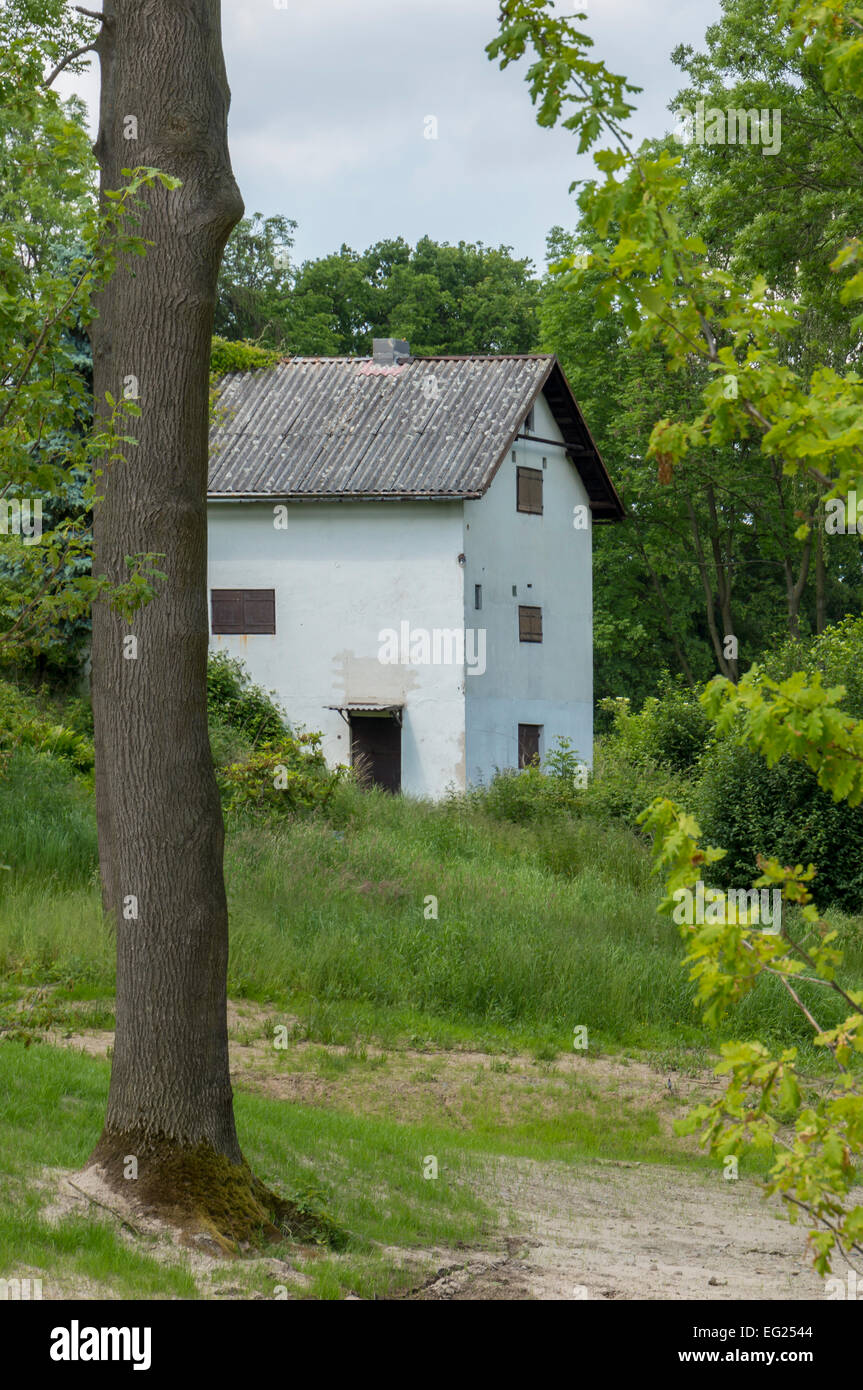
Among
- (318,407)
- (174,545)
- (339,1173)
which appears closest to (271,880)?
(339,1173)

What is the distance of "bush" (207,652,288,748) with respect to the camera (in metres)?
28.5

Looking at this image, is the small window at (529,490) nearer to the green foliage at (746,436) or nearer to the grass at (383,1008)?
the grass at (383,1008)

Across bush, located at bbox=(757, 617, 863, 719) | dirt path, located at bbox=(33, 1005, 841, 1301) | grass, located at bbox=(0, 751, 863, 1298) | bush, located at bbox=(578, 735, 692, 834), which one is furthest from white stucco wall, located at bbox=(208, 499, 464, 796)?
dirt path, located at bbox=(33, 1005, 841, 1301)

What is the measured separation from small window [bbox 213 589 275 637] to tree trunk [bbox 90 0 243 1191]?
2387cm

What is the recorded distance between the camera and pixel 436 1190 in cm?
822

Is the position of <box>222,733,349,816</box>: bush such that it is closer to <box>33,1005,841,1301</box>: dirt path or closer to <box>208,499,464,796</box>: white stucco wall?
<box>33,1005,841,1301</box>: dirt path

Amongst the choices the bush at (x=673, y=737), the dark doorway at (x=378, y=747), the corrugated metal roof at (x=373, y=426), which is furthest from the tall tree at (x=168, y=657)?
the dark doorway at (x=378, y=747)

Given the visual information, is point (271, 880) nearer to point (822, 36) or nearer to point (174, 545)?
point (174, 545)

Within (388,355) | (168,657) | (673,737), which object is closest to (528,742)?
(673,737)

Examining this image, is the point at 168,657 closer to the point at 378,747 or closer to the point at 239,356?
the point at 378,747

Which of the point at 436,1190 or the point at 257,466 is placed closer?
the point at 436,1190

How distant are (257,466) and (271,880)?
17028 millimetres

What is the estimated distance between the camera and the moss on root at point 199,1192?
6594mm
